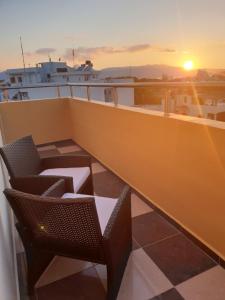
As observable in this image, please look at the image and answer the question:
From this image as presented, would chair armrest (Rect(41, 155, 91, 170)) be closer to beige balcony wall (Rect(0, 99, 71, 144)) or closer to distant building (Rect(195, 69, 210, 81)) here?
distant building (Rect(195, 69, 210, 81))

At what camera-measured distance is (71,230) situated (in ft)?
3.96

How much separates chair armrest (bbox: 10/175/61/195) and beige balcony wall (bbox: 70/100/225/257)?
96 cm

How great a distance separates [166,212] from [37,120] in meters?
3.44

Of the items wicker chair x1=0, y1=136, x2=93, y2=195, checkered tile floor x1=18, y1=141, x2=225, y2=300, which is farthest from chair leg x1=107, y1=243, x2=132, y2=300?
wicker chair x1=0, y1=136, x2=93, y2=195

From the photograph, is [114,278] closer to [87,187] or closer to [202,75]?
[87,187]

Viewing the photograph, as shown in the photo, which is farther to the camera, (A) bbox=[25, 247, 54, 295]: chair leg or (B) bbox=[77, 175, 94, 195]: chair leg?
(B) bbox=[77, 175, 94, 195]: chair leg

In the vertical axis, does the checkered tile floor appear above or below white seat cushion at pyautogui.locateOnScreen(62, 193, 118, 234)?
below

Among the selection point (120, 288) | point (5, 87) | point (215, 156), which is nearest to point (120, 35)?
point (5, 87)

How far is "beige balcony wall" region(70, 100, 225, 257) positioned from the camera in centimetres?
154

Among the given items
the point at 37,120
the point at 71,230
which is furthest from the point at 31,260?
the point at 37,120

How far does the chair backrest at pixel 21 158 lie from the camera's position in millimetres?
1790

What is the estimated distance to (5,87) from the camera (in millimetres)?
4324

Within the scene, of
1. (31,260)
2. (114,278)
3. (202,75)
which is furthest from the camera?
(202,75)

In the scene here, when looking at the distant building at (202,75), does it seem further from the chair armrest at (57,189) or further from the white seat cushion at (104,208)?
the chair armrest at (57,189)
